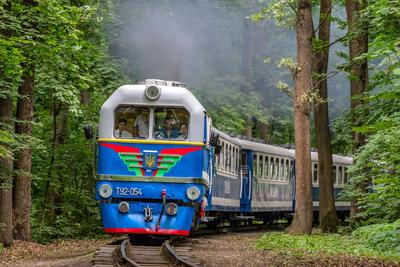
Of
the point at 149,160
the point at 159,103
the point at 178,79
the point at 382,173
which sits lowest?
the point at 149,160

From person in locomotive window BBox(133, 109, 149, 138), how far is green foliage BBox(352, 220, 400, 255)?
4.65 m

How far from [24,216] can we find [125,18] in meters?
10.9

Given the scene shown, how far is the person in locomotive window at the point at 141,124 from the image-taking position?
15516 mm

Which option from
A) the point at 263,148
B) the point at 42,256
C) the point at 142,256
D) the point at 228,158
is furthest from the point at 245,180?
the point at 142,256

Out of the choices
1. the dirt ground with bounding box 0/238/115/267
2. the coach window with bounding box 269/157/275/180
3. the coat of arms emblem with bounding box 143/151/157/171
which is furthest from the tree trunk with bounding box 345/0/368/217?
the dirt ground with bounding box 0/238/115/267

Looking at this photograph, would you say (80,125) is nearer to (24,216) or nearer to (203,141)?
(24,216)

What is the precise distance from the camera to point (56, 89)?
1880 cm

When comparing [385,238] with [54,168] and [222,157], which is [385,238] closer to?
[222,157]

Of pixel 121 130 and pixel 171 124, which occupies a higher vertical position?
pixel 171 124

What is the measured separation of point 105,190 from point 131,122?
1.46 metres

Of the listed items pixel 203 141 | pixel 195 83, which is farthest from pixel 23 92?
pixel 195 83

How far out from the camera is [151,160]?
50.0ft

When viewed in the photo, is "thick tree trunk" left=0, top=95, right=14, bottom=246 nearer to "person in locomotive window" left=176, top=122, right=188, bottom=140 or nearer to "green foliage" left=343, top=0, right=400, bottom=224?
"person in locomotive window" left=176, top=122, right=188, bottom=140

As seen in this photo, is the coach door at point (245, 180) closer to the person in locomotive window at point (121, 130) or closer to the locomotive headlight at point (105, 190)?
the person in locomotive window at point (121, 130)
